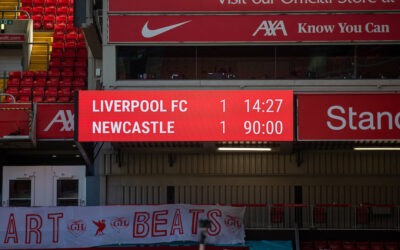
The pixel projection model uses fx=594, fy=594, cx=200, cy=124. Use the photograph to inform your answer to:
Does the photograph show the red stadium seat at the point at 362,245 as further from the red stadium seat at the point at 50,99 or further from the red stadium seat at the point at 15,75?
the red stadium seat at the point at 15,75

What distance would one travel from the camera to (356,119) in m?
16.8

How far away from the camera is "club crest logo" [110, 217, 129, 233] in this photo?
17.5 meters

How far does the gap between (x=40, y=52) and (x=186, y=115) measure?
470 inches

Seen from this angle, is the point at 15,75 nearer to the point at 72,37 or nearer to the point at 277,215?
the point at 72,37

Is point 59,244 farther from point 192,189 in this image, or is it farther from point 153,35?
point 153,35

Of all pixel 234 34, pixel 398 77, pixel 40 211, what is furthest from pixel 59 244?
pixel 398 77

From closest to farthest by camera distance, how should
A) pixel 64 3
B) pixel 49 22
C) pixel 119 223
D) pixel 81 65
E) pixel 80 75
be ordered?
pixel 119 223
pixel 80 75
pixel 81 65
pixel 49 22
pixel 64 3

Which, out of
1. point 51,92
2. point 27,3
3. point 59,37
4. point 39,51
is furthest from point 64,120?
point 27,3

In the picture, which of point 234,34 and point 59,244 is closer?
point 59,244

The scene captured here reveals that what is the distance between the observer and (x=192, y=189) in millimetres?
19625

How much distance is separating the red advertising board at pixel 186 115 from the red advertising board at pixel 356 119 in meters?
0.82

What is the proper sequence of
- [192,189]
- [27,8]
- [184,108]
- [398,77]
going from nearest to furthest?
[184,108] < [398,77] < [192,189] < [27,8]

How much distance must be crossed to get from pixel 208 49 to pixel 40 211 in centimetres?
708

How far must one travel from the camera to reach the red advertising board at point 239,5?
18.5 m
